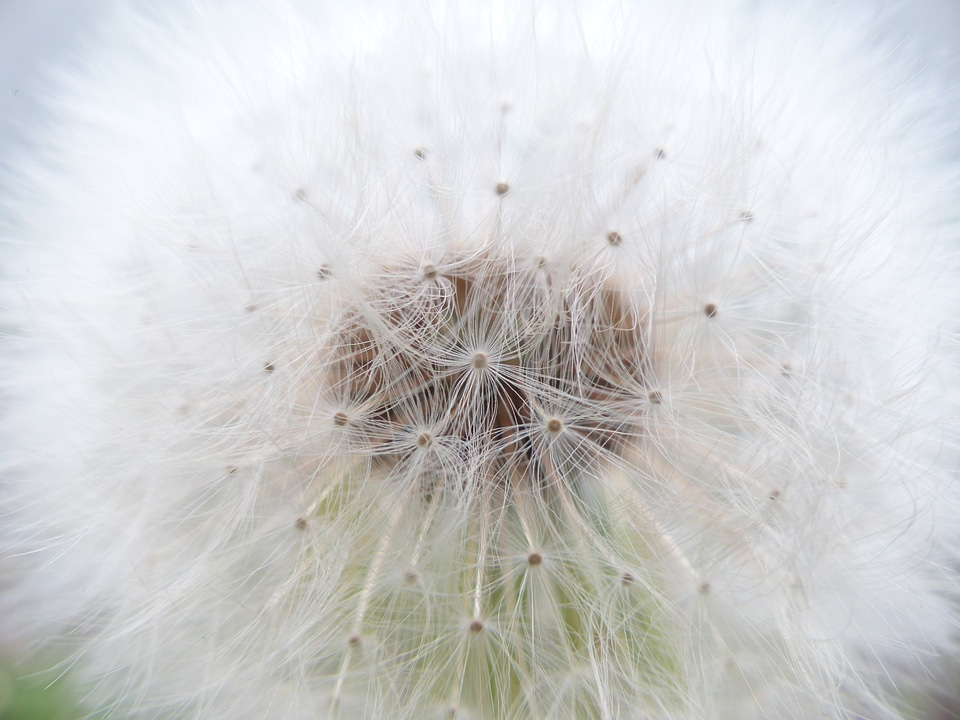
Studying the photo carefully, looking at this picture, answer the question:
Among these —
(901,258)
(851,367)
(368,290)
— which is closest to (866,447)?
(851,367)

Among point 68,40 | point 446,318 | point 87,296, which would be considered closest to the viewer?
point 446,318

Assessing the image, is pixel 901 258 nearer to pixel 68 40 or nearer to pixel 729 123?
pixel 729 123

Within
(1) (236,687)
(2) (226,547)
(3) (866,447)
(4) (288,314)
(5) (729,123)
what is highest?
(5) (729,123)

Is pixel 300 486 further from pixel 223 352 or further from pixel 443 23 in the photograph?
pixel 443 23

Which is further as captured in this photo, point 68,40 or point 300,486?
point 68,40

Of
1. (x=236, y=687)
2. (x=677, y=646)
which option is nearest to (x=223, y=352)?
(x=236, y=687)

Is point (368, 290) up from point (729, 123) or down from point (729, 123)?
down

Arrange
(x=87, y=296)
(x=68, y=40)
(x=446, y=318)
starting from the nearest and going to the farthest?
(x=446, y=318) < (x=87, y=296) < (x=68, y=40)
